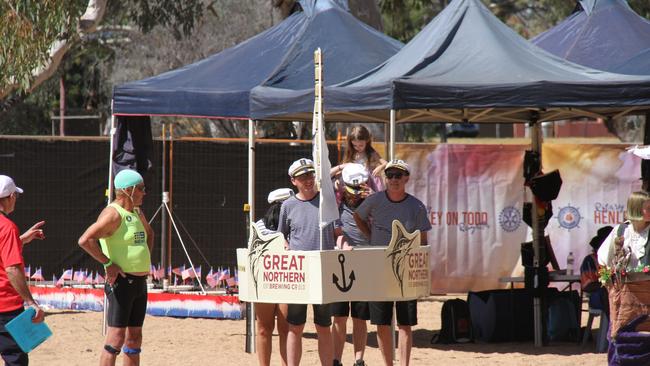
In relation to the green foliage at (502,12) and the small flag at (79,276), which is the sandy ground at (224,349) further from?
the green foliage at (502,12)

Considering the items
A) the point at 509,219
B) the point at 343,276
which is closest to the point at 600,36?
the point at 509,219

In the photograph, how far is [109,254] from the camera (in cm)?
813

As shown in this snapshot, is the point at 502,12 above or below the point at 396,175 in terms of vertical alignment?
above

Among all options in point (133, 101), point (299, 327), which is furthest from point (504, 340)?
point (133, 101)

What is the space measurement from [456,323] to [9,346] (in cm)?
562

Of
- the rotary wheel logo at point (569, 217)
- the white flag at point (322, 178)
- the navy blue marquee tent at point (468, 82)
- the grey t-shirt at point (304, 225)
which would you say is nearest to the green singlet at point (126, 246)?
the grey t-shirt at point (304, 225)

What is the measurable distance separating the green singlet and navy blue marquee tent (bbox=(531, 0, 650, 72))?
622 cm

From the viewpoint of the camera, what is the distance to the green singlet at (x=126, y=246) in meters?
8.12

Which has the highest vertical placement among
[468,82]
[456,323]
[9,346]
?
[468,82]

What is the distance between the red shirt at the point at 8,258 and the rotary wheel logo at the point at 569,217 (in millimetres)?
9885

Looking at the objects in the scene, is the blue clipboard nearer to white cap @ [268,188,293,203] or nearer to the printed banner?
white cap @ [268,188,293,203]

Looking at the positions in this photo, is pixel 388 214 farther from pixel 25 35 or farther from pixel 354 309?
pixel 25 35

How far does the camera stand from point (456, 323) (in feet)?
39.1

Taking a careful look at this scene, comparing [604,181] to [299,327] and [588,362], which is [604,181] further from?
[299,327]
